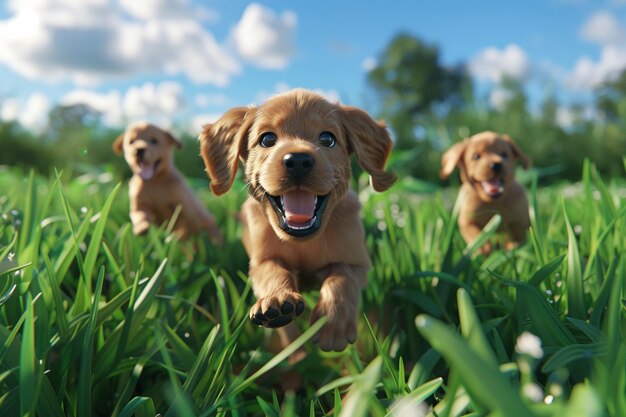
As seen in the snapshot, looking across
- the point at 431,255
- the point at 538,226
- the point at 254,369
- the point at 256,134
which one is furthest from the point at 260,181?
the point at 538,226

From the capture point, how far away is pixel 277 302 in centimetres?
136

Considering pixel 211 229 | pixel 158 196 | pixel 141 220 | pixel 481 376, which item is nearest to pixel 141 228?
pixel 141 220

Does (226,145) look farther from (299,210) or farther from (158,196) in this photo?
(158,196)

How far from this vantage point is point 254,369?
1920mm

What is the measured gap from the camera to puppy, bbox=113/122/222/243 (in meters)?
3.00

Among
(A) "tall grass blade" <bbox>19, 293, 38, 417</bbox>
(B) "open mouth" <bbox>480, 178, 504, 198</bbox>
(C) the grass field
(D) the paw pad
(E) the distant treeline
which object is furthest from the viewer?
(E) the distant treeline

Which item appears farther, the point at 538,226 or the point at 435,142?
the point at 435,142

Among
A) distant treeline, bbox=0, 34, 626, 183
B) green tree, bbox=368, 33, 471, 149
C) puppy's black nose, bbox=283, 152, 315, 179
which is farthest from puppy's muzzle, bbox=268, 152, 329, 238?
green tree, bbox=368, 33, 471, 149

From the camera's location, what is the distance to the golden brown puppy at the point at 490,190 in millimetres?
2809

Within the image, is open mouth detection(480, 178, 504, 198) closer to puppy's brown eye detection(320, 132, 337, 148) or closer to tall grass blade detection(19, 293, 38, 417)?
puppy's brown eye detection(320, 132, 337, 148)

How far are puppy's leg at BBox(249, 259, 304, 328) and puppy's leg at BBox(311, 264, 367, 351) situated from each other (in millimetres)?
84

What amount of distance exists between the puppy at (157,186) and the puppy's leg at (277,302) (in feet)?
5.09

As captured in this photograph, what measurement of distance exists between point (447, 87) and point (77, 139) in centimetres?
3327

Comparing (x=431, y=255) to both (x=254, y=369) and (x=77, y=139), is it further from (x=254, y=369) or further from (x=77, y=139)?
(x=77, y=139)
